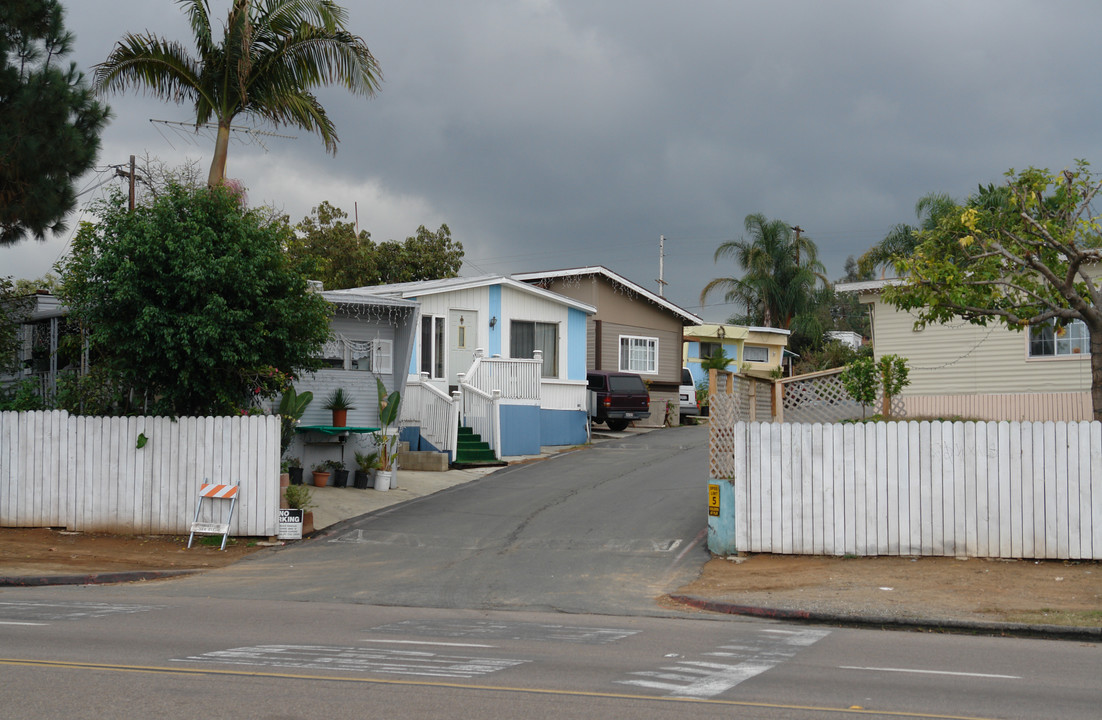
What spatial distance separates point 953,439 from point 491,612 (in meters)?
7.15

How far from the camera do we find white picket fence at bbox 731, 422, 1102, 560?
46.5 feet

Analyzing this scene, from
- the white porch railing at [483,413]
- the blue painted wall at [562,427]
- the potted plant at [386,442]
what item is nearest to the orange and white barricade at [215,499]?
the potted plant at [386,442]

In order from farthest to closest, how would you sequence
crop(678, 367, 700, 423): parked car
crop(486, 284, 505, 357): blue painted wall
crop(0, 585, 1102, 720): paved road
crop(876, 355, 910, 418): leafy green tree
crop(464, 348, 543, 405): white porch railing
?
crop(678, 367, 700, 423): parked car < crop(486, 284, 505, 357): blue painted wall < crop(464, 348, 543, 405): white porch railing < crop(876, 355, 910, 418): leafy green tree < crop(0, 585, 1102, 720): paved road

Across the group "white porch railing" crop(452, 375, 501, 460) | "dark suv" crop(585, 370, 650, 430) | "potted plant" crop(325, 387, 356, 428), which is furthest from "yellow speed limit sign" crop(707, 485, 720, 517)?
"dark suv" crop(585, 370, 650, 430)

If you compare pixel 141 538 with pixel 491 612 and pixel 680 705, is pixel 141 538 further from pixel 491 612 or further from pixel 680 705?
pixel 680 705

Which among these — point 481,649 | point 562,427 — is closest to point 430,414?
point 562,427

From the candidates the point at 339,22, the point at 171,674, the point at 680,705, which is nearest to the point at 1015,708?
the point at 680,705

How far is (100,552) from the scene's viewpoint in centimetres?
1625

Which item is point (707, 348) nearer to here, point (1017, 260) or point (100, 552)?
point (1017, 260)

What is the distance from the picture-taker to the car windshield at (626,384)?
32969mm

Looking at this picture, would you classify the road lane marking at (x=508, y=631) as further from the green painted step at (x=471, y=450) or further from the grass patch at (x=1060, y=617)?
the green painted step at (x=471, y=450)

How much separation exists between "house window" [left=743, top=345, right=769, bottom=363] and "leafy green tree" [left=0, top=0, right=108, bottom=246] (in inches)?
1295

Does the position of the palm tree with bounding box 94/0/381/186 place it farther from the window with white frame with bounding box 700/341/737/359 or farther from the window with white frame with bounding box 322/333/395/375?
the window with white frame with bounding box 700/341/737/359

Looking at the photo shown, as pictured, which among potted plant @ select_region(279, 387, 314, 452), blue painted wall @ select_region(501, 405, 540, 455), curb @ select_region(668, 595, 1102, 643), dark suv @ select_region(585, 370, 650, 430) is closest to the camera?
curb @ select_region(668, 595, 1102, 643)
